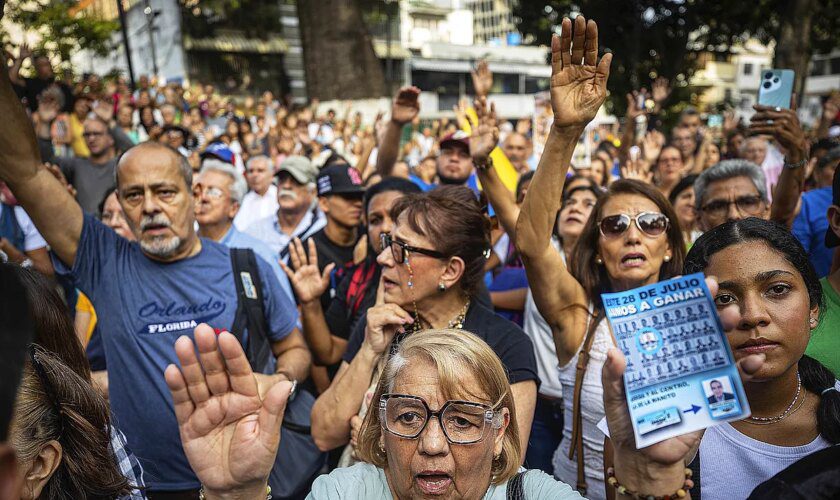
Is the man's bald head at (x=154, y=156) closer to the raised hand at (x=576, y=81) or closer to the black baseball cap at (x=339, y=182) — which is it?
the black baseball cap at (x=339, y=182)

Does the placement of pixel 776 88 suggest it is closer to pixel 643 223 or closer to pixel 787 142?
pixel 787 142

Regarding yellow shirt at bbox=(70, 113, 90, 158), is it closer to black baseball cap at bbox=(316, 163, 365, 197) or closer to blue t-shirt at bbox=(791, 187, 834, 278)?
black baseball cap at bbox=(316, 163, 365, 197)

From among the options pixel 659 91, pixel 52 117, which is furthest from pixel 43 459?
pixel 659 91

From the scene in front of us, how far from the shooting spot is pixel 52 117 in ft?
23.5

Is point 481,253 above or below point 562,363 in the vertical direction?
above

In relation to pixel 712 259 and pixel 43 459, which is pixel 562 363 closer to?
pixel 712 259

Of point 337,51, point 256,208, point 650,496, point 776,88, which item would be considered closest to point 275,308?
point 650,496

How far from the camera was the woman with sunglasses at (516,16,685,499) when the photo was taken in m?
2.37

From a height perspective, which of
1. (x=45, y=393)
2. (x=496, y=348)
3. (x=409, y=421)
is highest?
(x=45, y=393)

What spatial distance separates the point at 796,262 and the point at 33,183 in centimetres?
274

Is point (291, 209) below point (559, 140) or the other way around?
below

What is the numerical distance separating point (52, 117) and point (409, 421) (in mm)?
7106

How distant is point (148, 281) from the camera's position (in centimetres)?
283

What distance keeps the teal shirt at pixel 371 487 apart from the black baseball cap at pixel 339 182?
2.81 meters
